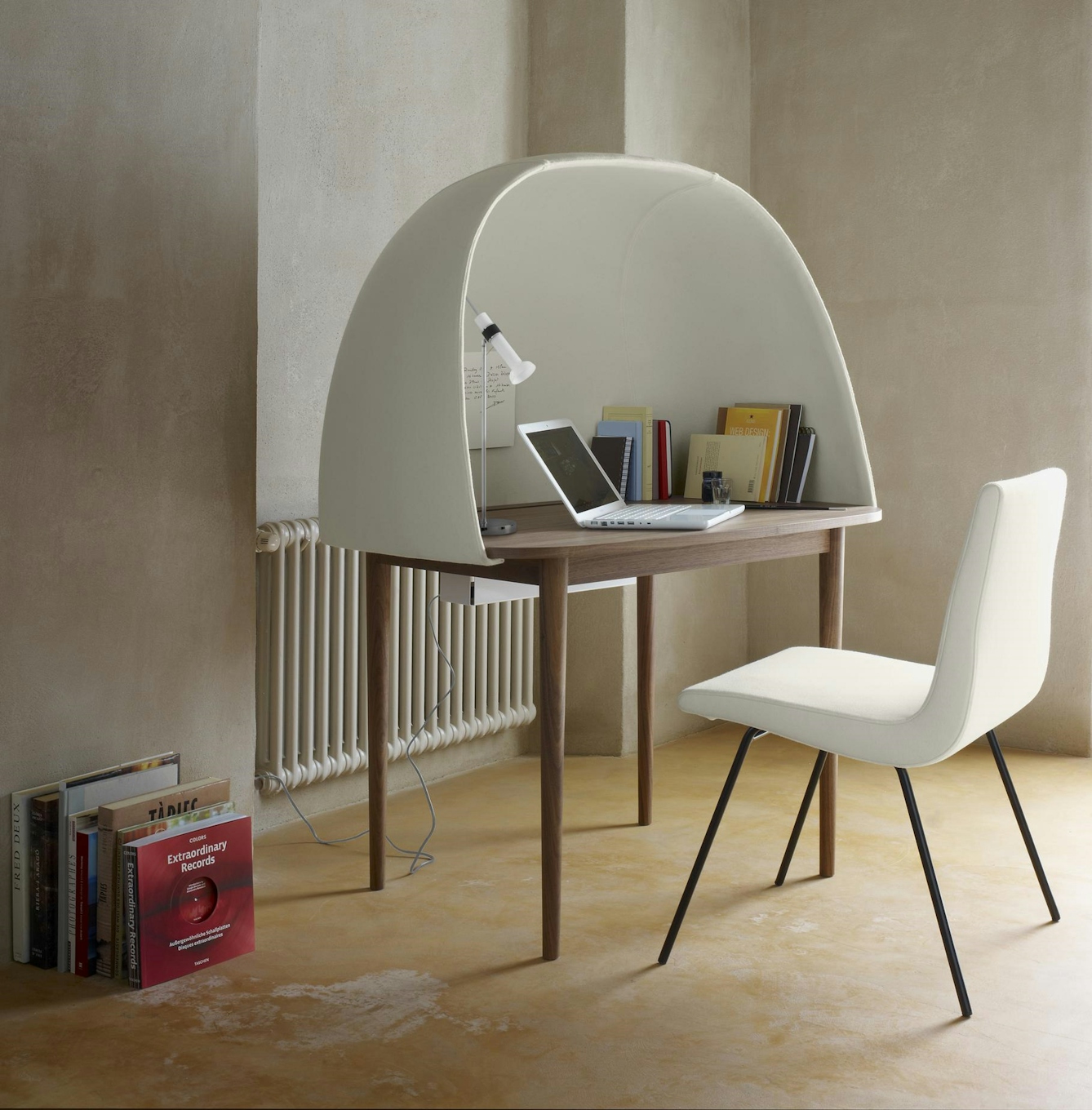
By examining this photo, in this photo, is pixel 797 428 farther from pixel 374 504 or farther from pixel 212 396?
pixel 212 396

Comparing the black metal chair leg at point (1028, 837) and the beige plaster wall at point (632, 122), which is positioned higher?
the beige plaster wall at point (632, 122)

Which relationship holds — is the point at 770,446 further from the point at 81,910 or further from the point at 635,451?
the point at 81,910

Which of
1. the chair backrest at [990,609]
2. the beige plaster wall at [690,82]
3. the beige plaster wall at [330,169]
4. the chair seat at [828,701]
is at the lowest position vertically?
the chair seat at [828,701]

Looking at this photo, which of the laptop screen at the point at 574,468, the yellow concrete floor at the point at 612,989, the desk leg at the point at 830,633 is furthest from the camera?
the desk leg at the point at 830,633

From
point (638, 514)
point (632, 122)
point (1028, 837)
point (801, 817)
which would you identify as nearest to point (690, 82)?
point (632, 122)

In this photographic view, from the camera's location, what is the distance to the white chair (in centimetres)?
184

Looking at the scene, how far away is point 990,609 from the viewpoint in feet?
6.11

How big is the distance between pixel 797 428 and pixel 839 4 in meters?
1.92

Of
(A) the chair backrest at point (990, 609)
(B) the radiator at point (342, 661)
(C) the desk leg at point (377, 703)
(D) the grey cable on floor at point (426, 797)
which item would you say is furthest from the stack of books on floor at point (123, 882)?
(A) the chair backrest at point (990, 609)

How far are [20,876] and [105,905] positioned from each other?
0.59 ft

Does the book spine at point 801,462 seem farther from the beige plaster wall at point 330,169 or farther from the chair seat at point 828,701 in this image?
the beige plaster wall at point 330,169

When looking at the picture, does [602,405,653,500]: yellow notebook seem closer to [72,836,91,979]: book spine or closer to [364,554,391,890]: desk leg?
[364,554,391,890]: desk leg

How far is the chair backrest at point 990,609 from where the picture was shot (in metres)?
1.83

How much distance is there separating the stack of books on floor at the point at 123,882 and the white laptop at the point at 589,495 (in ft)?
3.02
